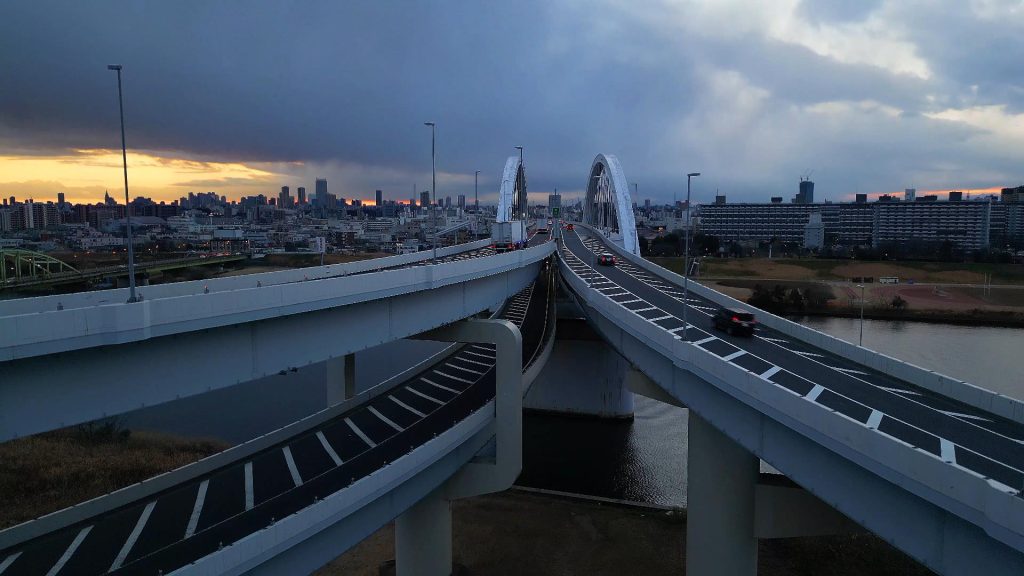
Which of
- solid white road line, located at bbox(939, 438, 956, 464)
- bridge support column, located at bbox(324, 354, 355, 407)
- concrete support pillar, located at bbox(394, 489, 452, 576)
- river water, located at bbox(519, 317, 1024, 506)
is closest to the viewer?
solid white road line, located at bbox(939, 438, 956, 464)

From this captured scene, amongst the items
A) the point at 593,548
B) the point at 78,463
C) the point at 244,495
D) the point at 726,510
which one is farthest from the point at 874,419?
the point at 78,463

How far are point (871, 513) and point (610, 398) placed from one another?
2631cm

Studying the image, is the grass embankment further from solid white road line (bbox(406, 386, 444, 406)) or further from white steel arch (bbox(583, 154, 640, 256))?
white steel arch (bbox(583, 154, 640, 256))

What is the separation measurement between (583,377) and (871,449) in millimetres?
27602

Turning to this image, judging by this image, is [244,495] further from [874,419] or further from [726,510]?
[874,419]

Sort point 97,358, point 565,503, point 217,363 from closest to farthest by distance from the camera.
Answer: point 97,358 → point 217,363 → point 565,503

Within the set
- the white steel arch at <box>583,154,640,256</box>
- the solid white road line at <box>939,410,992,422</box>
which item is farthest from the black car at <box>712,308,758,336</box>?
the white steel arch at <box>583,154,640,256</box>

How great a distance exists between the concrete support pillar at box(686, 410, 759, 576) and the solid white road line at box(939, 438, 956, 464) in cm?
582

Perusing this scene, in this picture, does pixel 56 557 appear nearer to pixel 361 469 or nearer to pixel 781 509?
pixel 361 469

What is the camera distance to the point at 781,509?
15.8 metres

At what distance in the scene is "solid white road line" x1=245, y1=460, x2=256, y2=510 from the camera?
1279 cm

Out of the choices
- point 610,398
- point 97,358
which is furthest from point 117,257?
point 97,358

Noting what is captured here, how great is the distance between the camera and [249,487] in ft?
44.5

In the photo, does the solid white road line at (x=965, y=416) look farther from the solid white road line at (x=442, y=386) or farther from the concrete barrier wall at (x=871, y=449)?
the solid white road line at (x=442, y=386)
